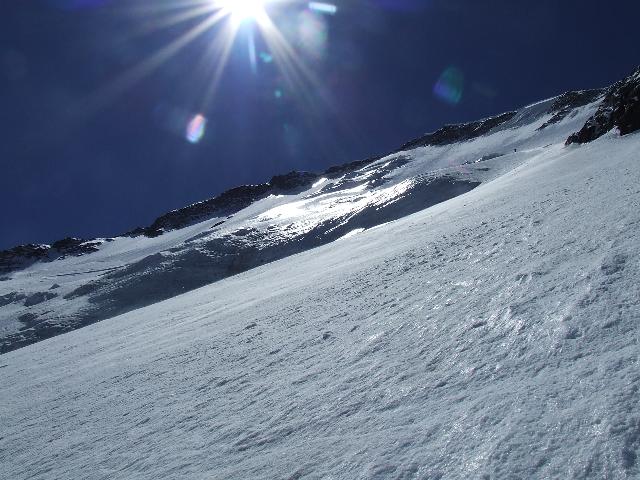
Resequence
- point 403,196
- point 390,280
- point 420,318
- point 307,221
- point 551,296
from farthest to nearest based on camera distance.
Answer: point 307,221 → point 403,196 → point 390,280 → point 420,318 → point 551,296

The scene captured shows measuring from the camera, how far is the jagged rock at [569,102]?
7865 cm

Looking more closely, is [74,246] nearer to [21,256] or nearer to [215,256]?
[21,256]

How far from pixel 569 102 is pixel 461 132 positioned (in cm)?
3039

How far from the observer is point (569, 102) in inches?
3477

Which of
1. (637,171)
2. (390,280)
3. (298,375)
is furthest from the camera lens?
(637,171)

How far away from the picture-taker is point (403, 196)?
42.0 metres

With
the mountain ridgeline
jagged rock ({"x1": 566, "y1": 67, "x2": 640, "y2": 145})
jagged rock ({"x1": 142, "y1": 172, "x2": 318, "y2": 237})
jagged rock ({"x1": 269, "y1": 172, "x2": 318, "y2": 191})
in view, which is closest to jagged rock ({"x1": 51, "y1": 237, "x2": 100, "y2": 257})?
jagged rock ({"x1": 142, "y1": 172, "x2": 318, "y2": 237})

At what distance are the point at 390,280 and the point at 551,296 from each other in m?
4.27

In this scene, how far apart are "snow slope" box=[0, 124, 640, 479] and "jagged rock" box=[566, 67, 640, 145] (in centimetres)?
1852

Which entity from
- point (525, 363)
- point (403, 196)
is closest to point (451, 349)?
point (525, 363)

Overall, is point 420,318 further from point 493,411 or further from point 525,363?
point 493,411

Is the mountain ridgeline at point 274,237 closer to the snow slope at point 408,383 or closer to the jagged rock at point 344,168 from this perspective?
the snow slope at point 408,383

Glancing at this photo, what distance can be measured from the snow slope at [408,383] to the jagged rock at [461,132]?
347ft

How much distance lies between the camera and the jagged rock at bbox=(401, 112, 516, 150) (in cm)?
10775
